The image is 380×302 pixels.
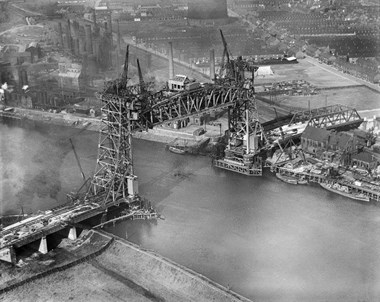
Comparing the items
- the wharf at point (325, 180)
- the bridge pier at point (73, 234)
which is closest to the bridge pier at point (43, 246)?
the bridge pier at point (73, 234)

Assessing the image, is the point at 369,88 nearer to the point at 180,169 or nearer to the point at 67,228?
the point at 180,169

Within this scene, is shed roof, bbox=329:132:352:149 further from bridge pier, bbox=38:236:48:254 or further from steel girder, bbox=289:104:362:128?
bridge pier, bbox=38:236:48:254

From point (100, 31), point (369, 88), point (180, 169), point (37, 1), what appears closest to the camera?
point (180, 169)

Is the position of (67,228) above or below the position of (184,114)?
below

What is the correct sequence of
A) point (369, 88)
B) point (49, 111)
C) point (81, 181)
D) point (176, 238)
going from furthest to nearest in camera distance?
point (369, 88), point (49, 111), point (81, 181), point (176, 238)

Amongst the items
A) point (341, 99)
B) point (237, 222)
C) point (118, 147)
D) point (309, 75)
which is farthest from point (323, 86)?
point (118, 147)

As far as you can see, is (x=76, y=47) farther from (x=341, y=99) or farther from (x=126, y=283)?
(x=126, y=283)

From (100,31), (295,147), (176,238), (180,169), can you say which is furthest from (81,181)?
(100,31)
